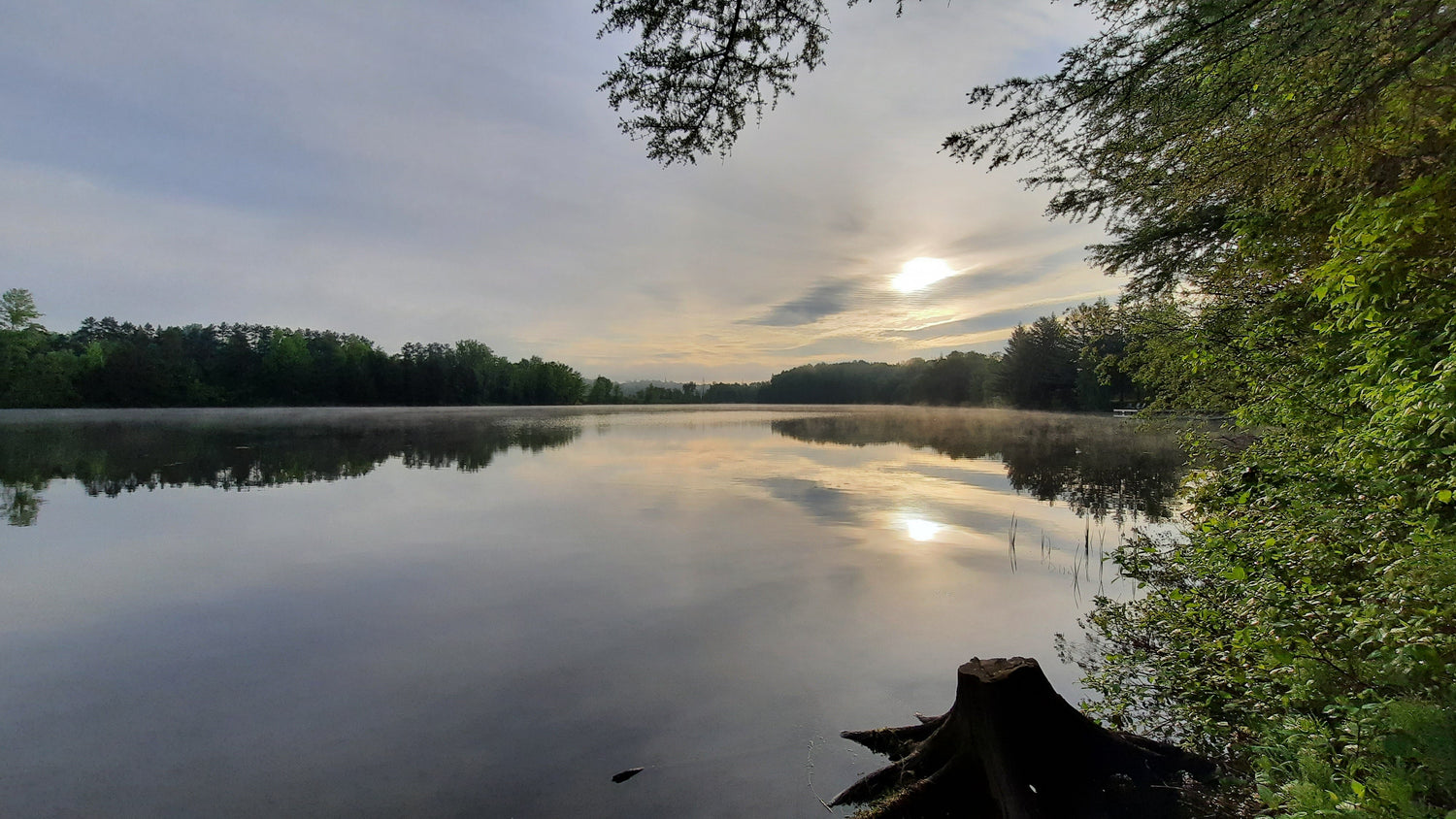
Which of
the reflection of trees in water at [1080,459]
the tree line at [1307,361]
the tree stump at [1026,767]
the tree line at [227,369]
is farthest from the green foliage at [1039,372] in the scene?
the tree line at [227,369]

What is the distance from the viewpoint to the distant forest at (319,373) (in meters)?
63.3

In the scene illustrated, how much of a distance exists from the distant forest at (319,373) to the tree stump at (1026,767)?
4328 centimetres

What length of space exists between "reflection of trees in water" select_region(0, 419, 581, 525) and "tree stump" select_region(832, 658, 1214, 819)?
745 inches

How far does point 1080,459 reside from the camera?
2411 centimetres

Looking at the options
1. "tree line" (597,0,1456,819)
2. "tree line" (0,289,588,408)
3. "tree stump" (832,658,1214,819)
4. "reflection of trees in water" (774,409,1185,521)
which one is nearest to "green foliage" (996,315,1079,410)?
"reflection of trees in water" (774,409,1185,521)

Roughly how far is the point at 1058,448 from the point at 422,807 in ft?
101

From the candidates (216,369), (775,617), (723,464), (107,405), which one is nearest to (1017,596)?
(775,617)

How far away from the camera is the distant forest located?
208 feet

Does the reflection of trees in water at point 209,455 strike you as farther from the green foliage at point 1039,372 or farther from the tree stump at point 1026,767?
the green foliage at point 1039,372

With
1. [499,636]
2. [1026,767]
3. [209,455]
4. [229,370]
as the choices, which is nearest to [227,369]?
[229,370]

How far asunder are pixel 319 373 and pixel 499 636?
102 m

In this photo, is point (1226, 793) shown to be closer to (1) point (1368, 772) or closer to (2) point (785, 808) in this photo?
(1) point (1368, 772)

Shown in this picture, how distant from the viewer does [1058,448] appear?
93.3 feet

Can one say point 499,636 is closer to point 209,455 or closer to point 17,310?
point 209,455
